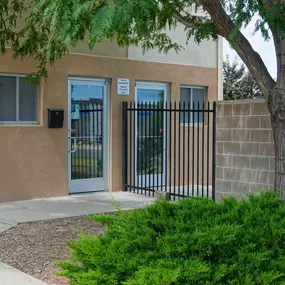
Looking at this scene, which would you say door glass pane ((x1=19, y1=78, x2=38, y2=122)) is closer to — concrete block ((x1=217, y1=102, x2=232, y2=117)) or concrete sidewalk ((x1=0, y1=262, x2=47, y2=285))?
concrete block ((x1=217, y1=102, x2=232, y2=117))

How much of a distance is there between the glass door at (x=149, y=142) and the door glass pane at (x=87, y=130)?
94 cm

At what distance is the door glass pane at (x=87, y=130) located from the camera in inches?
458

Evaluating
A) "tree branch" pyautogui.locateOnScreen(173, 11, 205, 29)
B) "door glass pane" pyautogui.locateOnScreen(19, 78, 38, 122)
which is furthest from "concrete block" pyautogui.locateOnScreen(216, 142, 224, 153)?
"door glass pane" pyautogui.locateOnScreen(19, 78, 38, 122)

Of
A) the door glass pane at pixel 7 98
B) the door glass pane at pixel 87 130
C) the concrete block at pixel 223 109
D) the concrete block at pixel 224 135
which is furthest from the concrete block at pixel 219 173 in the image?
the door glass pane at pixel 7 98

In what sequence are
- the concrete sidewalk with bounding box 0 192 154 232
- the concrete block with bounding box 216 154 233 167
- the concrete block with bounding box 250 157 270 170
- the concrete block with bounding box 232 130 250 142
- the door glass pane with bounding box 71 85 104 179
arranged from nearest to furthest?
the concrete block with bounding box 250 157 270 170 → the concrete sidewalk with bounding box 0 192 154 232 → the concrete block with bounding box 232 130 250 142 → the concrete block with bounding box 216 154 233 167 → the door glass pane with bounding box 71 85 104 179

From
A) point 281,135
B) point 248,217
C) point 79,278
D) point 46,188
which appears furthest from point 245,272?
point 46,188

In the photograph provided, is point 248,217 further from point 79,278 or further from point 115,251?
point 79,278

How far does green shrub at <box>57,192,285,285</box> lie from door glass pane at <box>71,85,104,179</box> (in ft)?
23.3

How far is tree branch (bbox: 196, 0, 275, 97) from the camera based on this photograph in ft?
22.6

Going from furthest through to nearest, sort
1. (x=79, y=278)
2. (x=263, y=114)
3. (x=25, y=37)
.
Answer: (x=25, y=37) → (x=263, y=114) → (x=79, y=278)

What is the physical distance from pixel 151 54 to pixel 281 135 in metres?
6.78

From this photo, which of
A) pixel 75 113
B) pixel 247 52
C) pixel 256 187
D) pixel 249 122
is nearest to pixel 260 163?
pixel 256 187

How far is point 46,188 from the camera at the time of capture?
1107 centimetres

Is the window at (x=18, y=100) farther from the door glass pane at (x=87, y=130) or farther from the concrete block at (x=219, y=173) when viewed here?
the concrete block at (x=219, y=173)
